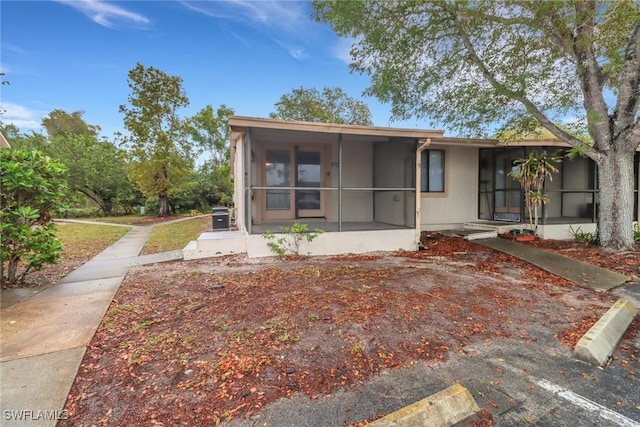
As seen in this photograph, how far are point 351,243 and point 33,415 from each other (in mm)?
5800

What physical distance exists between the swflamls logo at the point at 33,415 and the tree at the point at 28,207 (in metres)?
3.37

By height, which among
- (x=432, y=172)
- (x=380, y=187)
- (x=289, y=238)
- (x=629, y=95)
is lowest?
(x=289, y=238)

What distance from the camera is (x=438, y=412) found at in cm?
183

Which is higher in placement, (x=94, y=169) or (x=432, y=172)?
(x=94, y=169)

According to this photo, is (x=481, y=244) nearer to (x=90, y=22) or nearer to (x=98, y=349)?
(x=98, y=349)

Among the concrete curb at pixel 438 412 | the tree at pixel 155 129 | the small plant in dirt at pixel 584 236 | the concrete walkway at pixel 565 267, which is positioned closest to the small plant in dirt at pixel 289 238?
the concrete walkway at pixel 565 267

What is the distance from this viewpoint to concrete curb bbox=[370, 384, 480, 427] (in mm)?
1758

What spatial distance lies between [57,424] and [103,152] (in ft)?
86.1

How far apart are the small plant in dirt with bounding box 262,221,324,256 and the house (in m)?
0.20

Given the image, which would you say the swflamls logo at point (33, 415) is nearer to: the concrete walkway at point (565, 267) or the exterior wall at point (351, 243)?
the exterior wall at point (351, 243)

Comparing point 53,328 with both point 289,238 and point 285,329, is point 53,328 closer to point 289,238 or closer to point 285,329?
point 285,329

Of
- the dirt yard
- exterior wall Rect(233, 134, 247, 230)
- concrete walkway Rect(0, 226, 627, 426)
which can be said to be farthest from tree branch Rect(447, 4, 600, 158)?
exterior wall Rect(233, 134, 247, 230)

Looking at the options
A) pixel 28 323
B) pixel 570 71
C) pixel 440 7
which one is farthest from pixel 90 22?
pixel 570 71

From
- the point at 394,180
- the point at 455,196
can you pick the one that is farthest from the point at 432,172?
the point at 394,180
